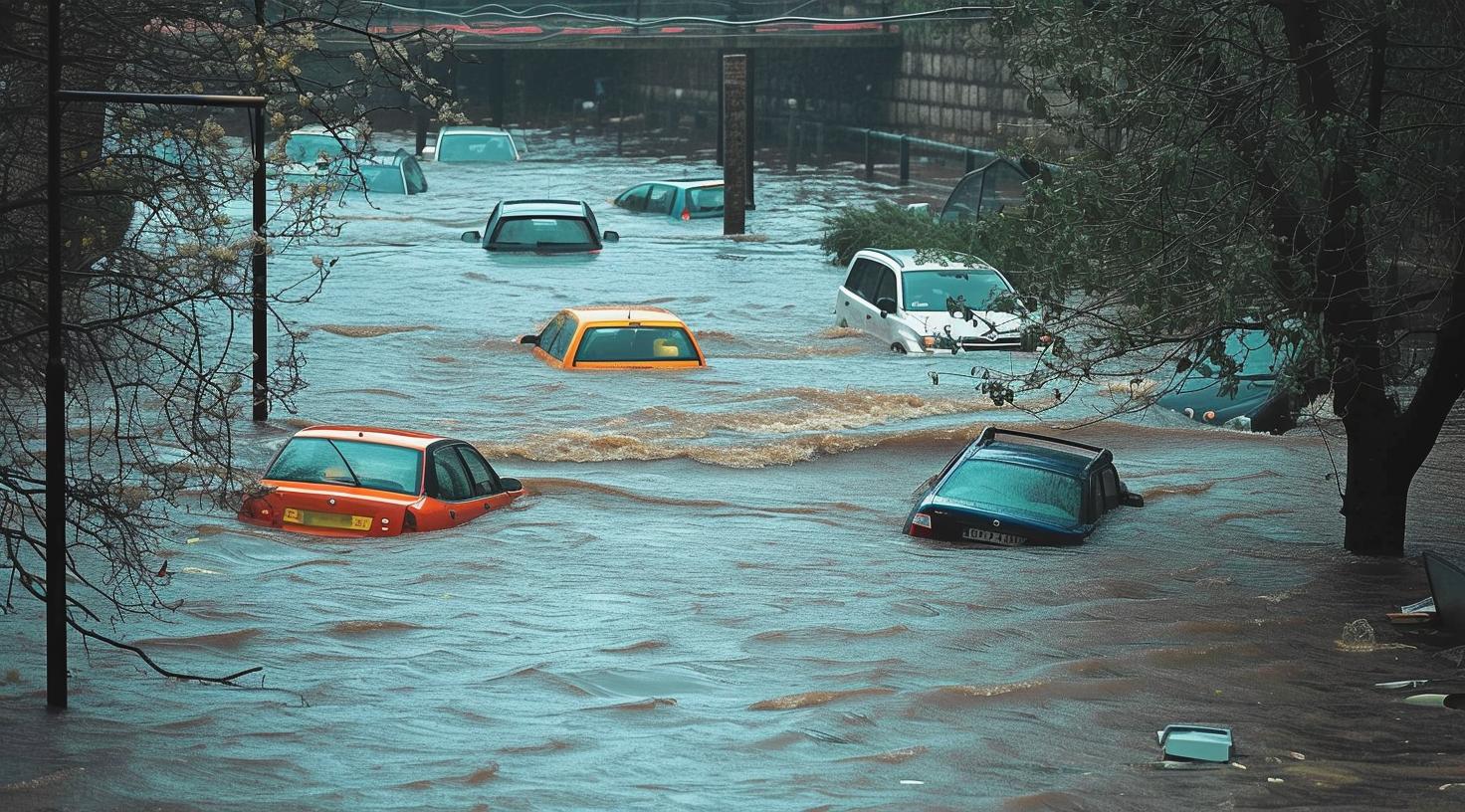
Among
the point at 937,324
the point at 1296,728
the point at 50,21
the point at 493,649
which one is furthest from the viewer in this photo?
the point at 937,324

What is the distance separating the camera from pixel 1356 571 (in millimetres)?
13484

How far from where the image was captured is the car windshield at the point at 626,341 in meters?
20.6

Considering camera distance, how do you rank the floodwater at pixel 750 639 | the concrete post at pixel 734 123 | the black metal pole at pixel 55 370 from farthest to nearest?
the concrete post at pixel 734 123, the floodwater at pixel 750 639, the black metal pole at pixel 55 370

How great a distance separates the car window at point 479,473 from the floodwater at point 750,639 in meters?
0.28

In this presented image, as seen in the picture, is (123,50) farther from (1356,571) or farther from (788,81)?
(788,81)

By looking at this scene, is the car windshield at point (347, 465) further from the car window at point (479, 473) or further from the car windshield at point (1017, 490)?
the car windshield at point (1017, 490)

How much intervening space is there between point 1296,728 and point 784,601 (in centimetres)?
382

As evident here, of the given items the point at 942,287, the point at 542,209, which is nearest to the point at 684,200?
the point at 542,209

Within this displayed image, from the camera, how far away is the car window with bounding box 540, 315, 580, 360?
20.9m

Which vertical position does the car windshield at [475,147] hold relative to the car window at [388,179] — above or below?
above

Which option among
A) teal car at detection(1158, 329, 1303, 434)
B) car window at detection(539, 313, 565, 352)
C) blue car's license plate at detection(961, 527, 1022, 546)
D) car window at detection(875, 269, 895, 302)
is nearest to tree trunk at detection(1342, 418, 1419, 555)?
blue car's license plate at detection(961, 527, 1022, 546)

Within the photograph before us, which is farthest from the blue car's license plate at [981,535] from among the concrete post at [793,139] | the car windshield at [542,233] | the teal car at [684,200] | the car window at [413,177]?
the concrete post at [793,139]

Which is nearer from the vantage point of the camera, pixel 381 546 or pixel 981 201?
pixel 381 546

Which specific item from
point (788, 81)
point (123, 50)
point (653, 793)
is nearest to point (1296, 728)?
point (653, 793)
